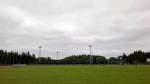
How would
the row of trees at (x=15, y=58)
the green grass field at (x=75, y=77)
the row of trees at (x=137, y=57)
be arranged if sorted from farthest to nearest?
the row of trees at (x=137, y=57) → the row of trees at (x=15, y=58) → the green grass field at (x=75, y=77)

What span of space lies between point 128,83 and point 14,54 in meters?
117

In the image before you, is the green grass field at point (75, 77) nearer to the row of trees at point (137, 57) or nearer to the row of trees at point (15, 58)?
the row of trees at point (15, 58)

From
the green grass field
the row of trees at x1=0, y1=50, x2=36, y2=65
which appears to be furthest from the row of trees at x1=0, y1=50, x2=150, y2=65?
the green grass field

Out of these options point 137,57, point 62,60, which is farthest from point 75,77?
point 137,57

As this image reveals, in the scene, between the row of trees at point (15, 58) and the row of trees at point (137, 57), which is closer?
the row of trees at point (15, 58)

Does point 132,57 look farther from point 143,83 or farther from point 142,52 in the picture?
point 143,83

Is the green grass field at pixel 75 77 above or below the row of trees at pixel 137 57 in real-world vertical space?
below

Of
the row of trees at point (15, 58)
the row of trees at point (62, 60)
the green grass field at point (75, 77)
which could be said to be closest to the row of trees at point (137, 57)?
the row of trees at point (62, 60)

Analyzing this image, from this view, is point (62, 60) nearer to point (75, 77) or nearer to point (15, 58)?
point (15, 58)

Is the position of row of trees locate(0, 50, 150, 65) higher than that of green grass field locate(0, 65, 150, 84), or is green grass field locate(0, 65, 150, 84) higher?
row of trees locate(0, 50, 150, 65)

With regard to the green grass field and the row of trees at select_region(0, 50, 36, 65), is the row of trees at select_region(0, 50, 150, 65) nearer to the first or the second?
the row of trees at select_region(0, 50, 36, 65)

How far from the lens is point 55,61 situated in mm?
124062

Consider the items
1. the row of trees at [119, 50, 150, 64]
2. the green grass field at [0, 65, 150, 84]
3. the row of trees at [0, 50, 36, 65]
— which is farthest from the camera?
the row of trees at [119, 50, 150, 64]

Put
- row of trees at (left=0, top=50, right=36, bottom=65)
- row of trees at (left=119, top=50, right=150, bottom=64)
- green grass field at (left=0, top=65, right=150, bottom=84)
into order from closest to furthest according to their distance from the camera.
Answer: green grass field at (left=0, top=65, right=150, bottom=84), row of trees at (left=0, top=50, right=36, bottom=65), row of trees at (left=119, top=50, right=150, bottom=64)
